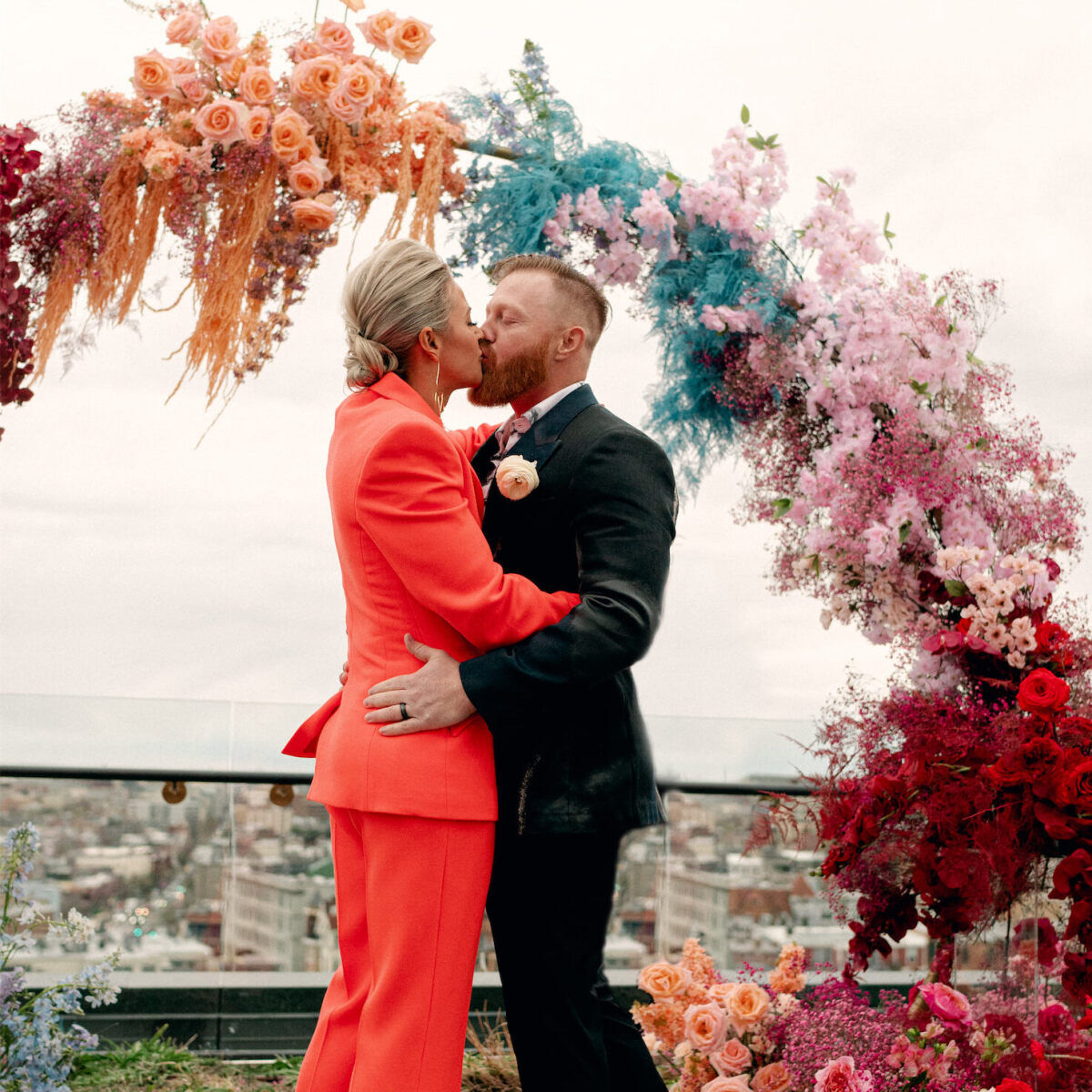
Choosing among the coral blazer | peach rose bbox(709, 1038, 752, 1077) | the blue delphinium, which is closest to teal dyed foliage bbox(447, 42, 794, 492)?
the coral blazer

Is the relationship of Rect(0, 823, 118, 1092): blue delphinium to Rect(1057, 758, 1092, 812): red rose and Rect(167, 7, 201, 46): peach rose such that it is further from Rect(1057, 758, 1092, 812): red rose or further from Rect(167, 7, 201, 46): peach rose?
Rect(1057, 758, 1092, 812): red rose

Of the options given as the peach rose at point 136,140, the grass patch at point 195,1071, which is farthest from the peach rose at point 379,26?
the grass patch at point 195,1071

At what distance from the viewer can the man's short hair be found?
227 cm

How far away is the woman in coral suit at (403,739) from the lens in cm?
184

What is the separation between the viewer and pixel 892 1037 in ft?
8.89

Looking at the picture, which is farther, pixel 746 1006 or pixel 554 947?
pixel 746 1006

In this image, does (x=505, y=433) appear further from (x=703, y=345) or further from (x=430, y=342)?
(x=703, y=345)

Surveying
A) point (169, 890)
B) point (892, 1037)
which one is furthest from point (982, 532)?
point (169, 890)

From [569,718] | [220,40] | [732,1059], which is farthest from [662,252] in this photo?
[732,1059]

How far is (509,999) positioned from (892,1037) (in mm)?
1164

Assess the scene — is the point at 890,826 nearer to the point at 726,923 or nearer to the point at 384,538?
the point at 726,923

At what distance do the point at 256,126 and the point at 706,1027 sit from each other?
2.45m

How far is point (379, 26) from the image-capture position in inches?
114

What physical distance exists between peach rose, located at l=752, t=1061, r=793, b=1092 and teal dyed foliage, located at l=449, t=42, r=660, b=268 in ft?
6.98
